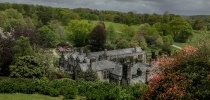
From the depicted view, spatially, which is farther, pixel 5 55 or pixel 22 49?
pixel 5 55

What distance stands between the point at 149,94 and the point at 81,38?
7616 cm

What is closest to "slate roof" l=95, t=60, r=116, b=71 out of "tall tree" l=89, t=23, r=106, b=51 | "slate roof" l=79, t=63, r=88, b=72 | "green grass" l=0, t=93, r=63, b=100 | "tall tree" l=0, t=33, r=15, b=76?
"slate roof" l=79, t=63, r=88, b=72

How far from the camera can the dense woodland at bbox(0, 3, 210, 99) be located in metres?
38.4

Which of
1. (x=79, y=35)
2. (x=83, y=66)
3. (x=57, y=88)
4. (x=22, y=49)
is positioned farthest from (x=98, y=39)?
(x=57, y=88)

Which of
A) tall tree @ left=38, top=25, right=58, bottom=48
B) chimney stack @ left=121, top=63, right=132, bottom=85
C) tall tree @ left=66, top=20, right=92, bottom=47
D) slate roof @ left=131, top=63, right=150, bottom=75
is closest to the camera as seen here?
chimney stack @ left=121, top=63, right=132, bottom=85

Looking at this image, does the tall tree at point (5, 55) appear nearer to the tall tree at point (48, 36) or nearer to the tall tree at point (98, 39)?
the tall tree at point (48, 36)

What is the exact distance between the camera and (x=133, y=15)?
140 meters

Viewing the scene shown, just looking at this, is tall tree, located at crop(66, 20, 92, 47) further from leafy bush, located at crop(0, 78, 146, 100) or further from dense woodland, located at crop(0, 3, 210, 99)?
leafy bush, located at crop(0, 78, 146, 100)

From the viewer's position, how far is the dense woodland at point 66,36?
1513 inches

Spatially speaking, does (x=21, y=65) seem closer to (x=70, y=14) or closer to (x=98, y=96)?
(x=98, y=96)

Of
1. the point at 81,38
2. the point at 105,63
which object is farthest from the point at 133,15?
the point at 105,63

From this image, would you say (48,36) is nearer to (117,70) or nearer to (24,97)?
(117,70)

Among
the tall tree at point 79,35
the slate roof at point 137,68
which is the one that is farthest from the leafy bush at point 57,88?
the tall tree at point 79,35

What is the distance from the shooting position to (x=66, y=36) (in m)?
95.8
